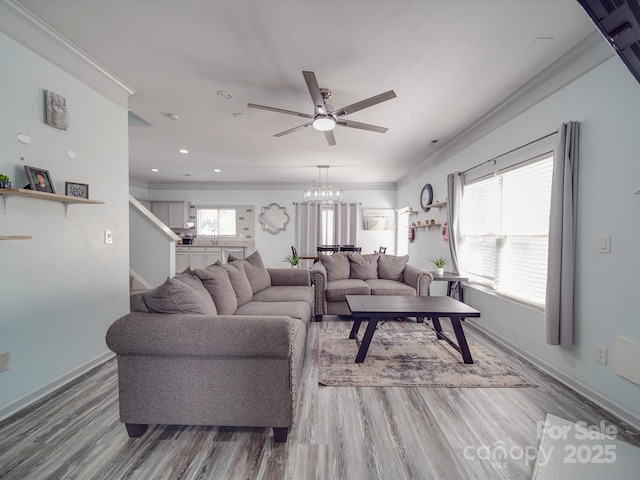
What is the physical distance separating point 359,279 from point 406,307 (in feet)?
5.77

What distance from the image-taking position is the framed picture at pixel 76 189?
2.23 m

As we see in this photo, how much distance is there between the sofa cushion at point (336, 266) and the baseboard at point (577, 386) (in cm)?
216

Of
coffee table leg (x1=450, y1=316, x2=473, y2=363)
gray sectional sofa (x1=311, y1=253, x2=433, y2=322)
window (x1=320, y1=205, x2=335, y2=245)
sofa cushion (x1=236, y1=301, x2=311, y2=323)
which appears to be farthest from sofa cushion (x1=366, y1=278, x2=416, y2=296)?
window (x1=320, y1=205, x2=335, y2=245)

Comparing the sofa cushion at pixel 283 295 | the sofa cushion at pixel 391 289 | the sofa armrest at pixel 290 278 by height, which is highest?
the sofa armrest at pixel 290 278

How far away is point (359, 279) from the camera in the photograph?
14.7 feet

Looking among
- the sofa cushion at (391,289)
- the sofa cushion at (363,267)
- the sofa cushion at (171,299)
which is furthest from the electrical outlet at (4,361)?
the sofa cushion at (363,267)

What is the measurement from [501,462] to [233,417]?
148 cm

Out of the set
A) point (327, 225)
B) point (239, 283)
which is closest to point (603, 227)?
point (239, 283)

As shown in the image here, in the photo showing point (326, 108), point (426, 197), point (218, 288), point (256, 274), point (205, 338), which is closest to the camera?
point (205, 338)

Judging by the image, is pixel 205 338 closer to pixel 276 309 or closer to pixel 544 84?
pixel 276 309

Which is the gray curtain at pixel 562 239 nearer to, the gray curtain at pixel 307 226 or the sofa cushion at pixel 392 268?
the sofa cushion at pixel 392 268

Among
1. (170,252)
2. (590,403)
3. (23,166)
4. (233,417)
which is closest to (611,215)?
(590,403)

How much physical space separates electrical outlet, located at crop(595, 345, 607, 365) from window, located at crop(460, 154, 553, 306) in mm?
615

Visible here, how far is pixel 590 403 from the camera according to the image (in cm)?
201
